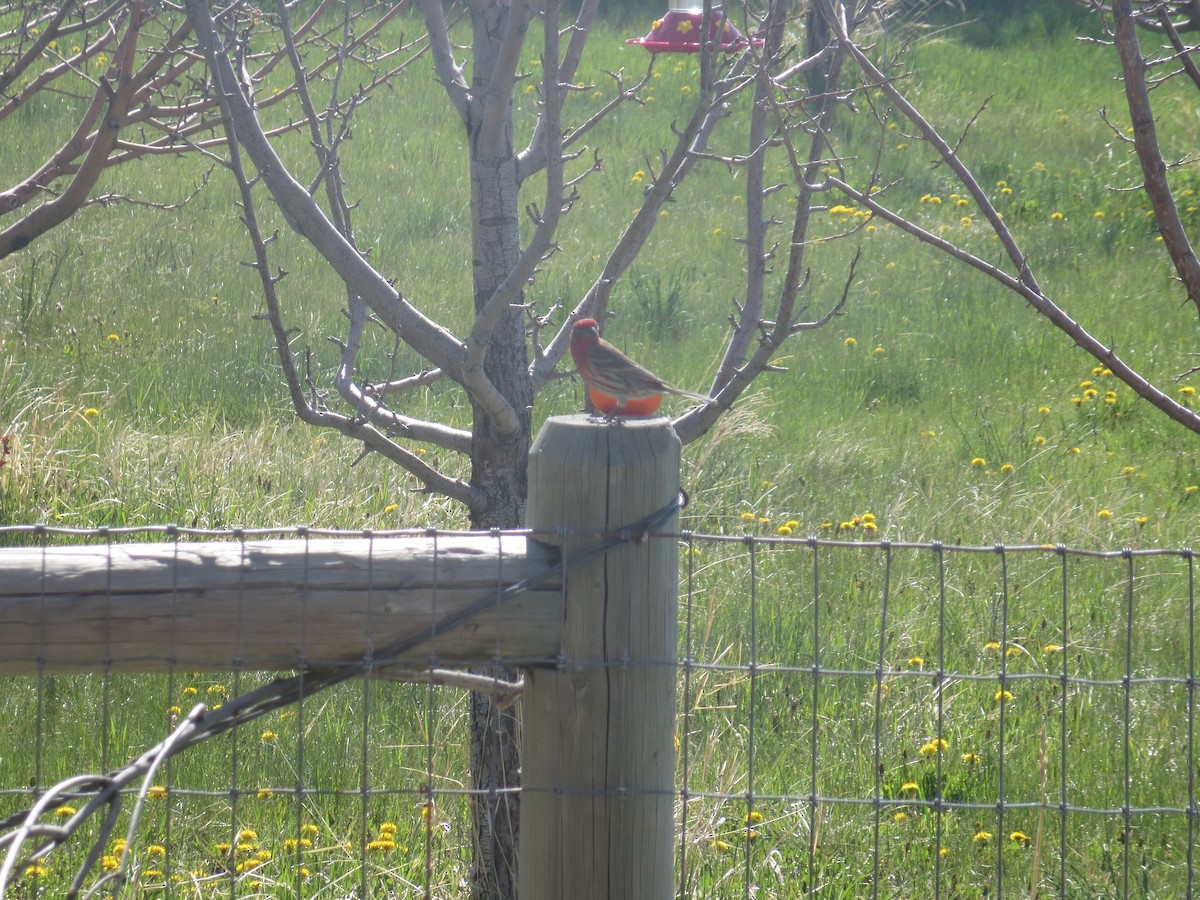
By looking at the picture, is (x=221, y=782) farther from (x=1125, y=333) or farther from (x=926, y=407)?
(x=1125, y=333)

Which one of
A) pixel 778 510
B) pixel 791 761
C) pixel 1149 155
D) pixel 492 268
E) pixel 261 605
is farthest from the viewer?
pixel 778 510

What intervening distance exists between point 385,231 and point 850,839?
333 inches

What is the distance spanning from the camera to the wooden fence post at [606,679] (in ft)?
6.30

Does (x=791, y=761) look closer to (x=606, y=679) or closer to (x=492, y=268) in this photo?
(x=492, y=268)

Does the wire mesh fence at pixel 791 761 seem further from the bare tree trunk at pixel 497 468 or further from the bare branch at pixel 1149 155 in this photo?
the bare branch at pixel 1149 155

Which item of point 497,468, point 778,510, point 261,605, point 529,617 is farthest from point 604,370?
point 778,510

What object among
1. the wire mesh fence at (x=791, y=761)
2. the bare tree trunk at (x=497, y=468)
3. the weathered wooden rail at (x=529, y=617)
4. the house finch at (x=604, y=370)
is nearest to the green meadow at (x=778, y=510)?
the wire mesh fence at (x=791, y=761)

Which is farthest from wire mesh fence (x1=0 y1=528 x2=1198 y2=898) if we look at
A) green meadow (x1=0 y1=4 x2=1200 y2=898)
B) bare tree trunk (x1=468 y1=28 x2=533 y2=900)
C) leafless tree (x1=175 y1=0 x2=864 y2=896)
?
leafless tree (x1=175 y1=0 x2=864 y2=896)

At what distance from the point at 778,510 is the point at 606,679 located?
13.6ft

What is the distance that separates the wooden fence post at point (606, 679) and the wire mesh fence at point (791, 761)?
2.98 ft

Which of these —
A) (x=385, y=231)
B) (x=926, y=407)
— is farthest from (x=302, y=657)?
(x=385, y=231)

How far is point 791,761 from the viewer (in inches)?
155

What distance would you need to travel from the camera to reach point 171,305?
29.8 ft

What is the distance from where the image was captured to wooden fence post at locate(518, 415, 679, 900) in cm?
192
